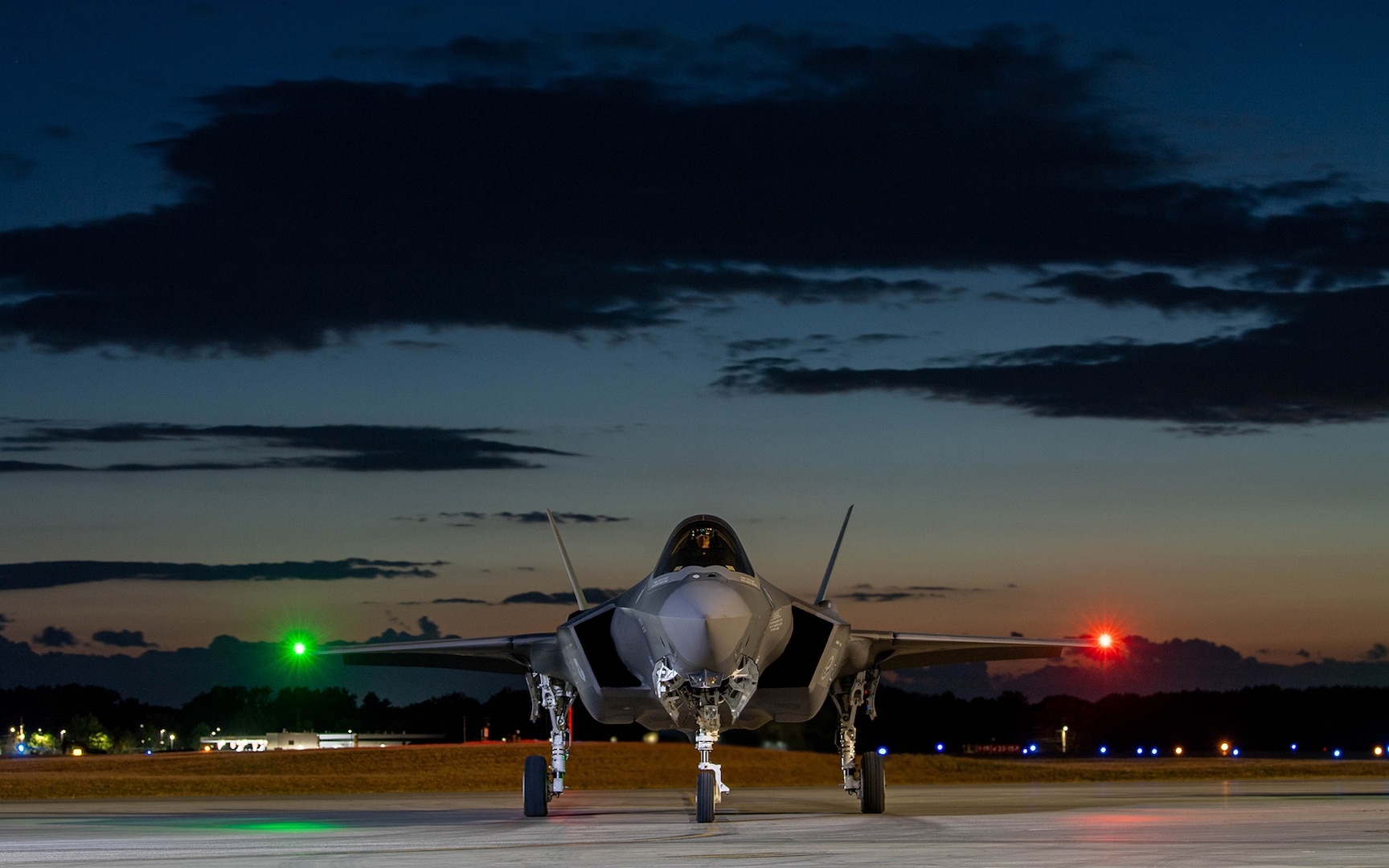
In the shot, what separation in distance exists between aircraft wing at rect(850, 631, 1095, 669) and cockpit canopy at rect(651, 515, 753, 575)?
4059 mm

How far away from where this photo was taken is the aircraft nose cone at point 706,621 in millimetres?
14273

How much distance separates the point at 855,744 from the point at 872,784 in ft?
3.73

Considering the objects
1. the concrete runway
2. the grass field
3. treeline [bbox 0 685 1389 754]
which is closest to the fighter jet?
the concrete runway

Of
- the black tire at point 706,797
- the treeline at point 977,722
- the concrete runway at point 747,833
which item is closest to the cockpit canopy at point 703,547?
the black tire at point 706,797

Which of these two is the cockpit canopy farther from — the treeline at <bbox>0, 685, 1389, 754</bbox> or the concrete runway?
the treeline at <bbox>0, 685, 1389, 754</bbox>

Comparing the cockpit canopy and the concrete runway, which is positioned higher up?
the cockpit canopy

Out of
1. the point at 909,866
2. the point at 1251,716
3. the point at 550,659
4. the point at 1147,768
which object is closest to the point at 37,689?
the point at 1251,716

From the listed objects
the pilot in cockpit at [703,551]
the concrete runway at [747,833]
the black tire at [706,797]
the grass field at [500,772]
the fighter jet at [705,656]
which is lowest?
the grass field at [500,772]

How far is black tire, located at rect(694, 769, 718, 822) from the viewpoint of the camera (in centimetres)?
1548

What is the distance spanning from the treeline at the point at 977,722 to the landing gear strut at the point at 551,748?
32877 mm

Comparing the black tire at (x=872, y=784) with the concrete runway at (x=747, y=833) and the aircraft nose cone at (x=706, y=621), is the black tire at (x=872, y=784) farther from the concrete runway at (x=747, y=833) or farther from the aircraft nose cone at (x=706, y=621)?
the aircraft nose cone at (x=706, y=621)

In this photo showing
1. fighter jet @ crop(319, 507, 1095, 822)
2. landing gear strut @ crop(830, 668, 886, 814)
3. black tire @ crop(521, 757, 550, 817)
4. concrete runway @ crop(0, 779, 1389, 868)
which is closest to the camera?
concrete runway @ crop(0, 779, 1389, 868)

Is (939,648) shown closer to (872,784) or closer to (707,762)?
(872,784)

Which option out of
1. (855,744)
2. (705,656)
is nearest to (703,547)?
(705,656)
